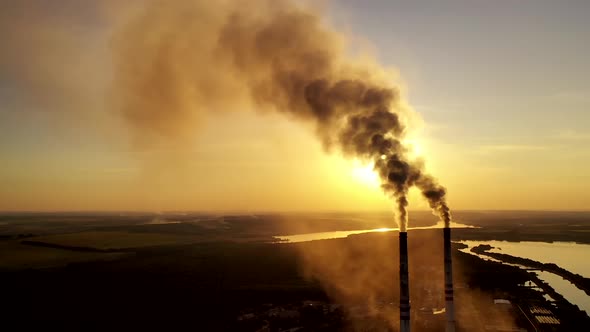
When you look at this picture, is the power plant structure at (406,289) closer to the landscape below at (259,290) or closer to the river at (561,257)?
the landscape below at (259,290)

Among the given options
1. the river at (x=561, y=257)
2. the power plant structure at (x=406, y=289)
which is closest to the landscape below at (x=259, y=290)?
the river at (x=561, y=257)

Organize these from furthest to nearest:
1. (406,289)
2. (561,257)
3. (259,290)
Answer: (561,257) → (259,290) → (406,289)

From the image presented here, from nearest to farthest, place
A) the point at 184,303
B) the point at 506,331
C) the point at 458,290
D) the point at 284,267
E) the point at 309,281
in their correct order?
the point at 506,331
the point at 184,303
the point at 458,290
the point at 309,281
the point at 284,267

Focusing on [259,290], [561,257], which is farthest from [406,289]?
[561,257]

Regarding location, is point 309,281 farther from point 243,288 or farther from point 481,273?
point 481,273

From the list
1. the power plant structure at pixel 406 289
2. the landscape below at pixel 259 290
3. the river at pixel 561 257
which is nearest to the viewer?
the power plant structure at pixel 406 289

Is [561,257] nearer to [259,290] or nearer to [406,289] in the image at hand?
[259,290]

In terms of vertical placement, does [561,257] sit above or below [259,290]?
above

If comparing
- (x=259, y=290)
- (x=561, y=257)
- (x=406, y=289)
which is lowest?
(x=259, y=290)

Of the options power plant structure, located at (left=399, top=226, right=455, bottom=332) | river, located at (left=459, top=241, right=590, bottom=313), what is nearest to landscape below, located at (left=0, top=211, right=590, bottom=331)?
river, located at (left=459, top=241, right=590, bottom=313)

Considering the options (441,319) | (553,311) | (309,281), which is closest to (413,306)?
(441,319)

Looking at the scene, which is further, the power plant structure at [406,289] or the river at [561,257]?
the river at [561,257]
